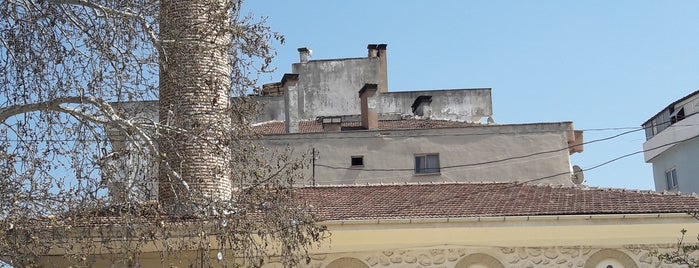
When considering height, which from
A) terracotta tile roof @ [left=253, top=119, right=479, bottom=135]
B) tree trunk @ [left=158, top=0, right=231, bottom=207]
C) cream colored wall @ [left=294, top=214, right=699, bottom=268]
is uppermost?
terracotta tile roof @ [left=253, top=119, right=479, bottom=135]

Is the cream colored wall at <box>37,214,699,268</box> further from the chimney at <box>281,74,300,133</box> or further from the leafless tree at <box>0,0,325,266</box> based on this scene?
the chimney at <box>281,74,300,133</box>

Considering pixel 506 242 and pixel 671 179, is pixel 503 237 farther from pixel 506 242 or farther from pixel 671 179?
pixel 671 179

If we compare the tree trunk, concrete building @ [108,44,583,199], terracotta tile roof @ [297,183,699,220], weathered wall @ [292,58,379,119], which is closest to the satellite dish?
concrete building @ [108,44,583,199]

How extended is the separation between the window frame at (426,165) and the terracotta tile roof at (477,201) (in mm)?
7508

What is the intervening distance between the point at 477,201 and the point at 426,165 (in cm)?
987

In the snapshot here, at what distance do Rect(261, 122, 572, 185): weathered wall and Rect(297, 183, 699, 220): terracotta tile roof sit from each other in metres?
7.46

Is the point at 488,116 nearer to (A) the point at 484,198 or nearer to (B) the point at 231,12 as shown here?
Result: (A) the point at 484,198

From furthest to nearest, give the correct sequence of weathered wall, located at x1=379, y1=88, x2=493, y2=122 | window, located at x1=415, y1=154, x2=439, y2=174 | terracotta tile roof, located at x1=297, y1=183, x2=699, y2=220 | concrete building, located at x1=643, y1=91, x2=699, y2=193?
weathered wall, located at x1=379, y1=88, x2=493, y2=122, concrete building, located at x1=643, y1=91, x2=699, y2=193, window, located at x1=415, y1=154, x2=439, y2=174, terracotta tile roof, located at x1=297, y1=183, x2=699, y2=220

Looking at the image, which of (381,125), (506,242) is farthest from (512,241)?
(381,125)

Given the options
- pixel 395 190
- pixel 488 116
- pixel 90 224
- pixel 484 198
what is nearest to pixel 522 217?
pixel 484 198

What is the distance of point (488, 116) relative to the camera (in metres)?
33.7

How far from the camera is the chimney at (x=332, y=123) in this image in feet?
99.5

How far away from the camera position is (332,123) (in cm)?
3094

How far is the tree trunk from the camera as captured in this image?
1252 centimetres
